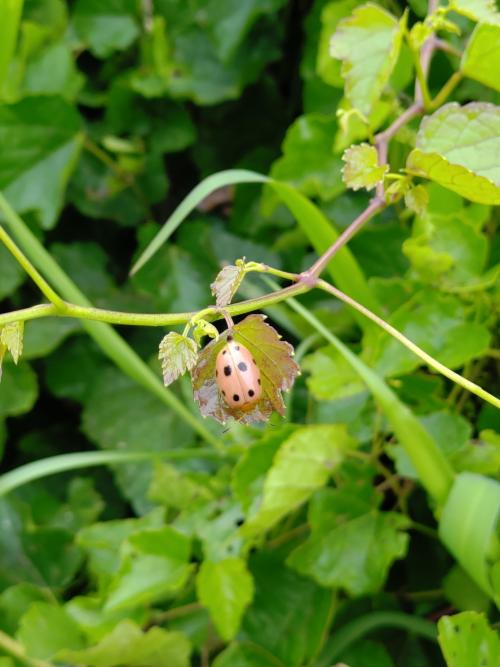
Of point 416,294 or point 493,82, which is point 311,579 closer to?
point 416,294

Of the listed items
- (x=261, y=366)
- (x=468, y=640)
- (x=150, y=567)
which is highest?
(x=261, y=366)

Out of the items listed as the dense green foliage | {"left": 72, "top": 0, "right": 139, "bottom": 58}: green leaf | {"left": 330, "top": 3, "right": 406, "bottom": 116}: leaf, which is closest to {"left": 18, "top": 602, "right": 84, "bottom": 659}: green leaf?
the dense green foliage

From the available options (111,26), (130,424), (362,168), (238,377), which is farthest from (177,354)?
(111,26)

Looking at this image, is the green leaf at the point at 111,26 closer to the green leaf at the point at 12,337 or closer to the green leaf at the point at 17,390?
the green leaf at the point at 17,390

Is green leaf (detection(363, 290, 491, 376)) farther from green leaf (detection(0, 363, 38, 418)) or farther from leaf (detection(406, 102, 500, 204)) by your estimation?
green leaf (detection(0, 363, 38, 418))

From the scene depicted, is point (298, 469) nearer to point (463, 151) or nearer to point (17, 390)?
point (463, 151)

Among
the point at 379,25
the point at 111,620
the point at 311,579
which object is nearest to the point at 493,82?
the point at 379,25

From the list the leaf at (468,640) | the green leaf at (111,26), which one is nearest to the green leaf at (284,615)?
the leaf at (468,640)
